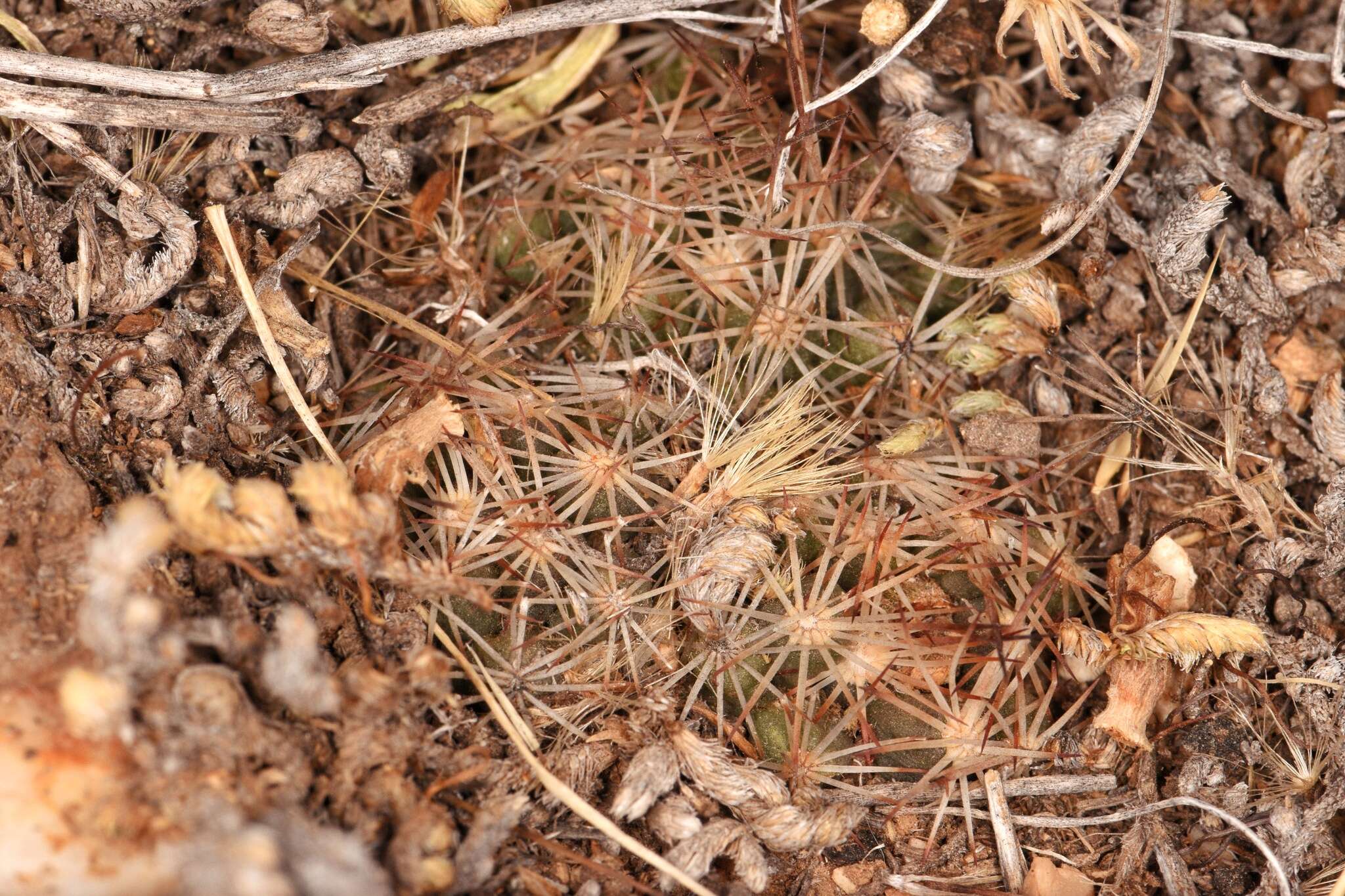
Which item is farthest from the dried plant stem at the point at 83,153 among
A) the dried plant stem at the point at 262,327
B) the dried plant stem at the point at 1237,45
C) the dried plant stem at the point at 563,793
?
the dried plant stem at the point at 1237,45

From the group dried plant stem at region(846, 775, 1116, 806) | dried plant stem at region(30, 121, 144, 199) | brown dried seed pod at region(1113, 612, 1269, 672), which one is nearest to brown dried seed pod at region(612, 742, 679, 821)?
dried plant stem at region(846, 775, 1116, 806)

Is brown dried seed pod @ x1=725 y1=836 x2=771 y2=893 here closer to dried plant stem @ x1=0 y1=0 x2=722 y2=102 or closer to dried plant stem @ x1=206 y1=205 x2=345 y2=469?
dried plant stem @ x1=206 y1=205 x2=345 y2=469

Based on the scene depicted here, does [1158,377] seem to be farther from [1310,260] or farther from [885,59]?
[885,59]

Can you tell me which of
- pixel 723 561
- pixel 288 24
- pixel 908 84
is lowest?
pixel 723 561

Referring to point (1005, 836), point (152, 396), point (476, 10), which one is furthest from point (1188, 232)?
point (152, 396)

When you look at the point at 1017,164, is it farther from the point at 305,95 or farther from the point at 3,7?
the point at 3,7

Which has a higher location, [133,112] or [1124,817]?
[133,112]

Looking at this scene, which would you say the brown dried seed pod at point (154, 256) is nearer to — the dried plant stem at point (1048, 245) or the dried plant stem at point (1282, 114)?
the dried plant stem at point (1048, 245)
